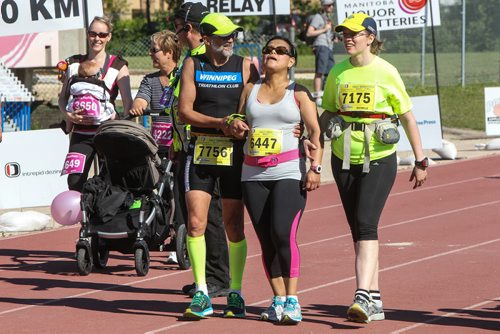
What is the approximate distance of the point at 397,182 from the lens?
18125 millimetres

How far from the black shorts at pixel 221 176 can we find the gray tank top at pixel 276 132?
36 cm

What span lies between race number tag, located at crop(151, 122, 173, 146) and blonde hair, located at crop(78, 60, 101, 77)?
724 mm

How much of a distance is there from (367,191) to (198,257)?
123 cm

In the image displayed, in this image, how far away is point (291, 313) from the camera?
8.75 metres

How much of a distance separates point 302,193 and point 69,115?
11.6ft

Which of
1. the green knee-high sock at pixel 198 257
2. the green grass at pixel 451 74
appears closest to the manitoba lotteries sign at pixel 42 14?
the green knee-high sock at pixel 198 257

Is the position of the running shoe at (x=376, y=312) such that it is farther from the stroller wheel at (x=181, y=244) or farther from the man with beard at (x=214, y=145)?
the stroller wheel at (x=181, y=244)

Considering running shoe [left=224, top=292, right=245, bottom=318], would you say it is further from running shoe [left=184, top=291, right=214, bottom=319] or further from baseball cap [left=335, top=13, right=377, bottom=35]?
baseball cap [left=335, top=13, right=377, bottom=35]

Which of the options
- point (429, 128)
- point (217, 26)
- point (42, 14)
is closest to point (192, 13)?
point (217, 26)

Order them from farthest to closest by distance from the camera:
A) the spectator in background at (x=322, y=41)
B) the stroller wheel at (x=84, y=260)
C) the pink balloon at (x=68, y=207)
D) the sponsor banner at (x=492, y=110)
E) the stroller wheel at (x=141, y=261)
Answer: the spectator in background at (x=322, y=41) < the sponsor banner at (x=492, y=110) < the pink balloon at (x=68, y=207) < the stroller wheel at (x=84, y=260) < the stroller wheel at (x=141, y=261)

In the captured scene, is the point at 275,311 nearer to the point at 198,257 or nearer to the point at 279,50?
the point at 198,257

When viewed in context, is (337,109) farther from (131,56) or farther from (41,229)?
(131,56)

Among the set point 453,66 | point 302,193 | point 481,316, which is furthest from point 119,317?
point 453,66

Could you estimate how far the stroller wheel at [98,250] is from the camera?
11.5 m
